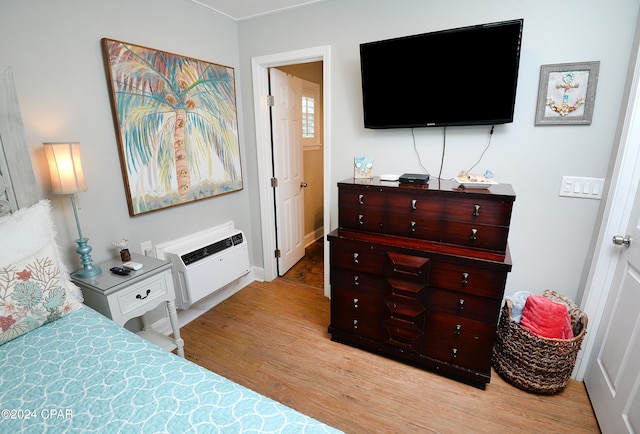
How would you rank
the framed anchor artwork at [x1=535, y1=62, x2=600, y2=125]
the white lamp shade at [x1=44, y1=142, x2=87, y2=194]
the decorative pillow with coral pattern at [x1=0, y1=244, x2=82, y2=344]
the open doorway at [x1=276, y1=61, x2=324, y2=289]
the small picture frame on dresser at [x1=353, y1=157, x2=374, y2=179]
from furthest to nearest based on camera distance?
the open doorway at [x1=276, y1=61, x2=324, y2=289], the small picture frame on dresser at [x1=353, y1=157, x2=374, y2=179], the framed anchor artwork at [x1=535, y1=62, x2=600, y2=125], the white lamp shade at [x1=44, y1=142, x2=87, y2=194], the decorative pillow with coral pattern at [x1=0, y1=244, x2=82, y2=344]

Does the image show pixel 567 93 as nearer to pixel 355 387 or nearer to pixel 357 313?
pixel 357 313

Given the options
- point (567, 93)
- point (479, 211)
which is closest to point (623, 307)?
point (479, 211)

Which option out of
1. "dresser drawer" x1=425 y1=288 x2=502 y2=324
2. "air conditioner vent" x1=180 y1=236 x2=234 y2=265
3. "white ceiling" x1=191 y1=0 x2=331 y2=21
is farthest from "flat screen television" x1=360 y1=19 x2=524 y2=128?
"air conditioner vent" x1=180 y1=236 x2=234 y2=265

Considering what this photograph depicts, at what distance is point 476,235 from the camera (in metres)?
1.72

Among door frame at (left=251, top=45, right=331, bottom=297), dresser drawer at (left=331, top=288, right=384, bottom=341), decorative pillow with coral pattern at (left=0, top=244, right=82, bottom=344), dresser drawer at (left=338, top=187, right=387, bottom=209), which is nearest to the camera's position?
decorative pillow with coral pattern at (left=0, top=244, right=82, bottom=344)

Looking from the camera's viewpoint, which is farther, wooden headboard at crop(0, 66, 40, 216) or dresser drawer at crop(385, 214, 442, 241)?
dresser drawer at crop(385, 214, 442, 241)

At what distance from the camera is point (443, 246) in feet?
5.94

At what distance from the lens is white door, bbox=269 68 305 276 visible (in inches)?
115

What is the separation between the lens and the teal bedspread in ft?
2.89

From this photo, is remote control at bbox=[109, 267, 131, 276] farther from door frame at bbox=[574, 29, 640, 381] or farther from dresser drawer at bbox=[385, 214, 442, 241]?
door frame at bbox=[574, 29, 640, 381]

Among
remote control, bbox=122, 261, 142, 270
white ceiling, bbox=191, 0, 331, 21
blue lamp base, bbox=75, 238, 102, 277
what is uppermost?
white ceiling, bbox=191, 0, 331, 21

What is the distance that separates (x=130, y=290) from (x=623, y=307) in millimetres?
2613

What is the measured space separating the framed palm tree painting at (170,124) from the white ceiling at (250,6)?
1.42 ft

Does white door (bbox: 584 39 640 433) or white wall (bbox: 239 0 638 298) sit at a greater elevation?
white wall (bbox: 239 0 638 298)
